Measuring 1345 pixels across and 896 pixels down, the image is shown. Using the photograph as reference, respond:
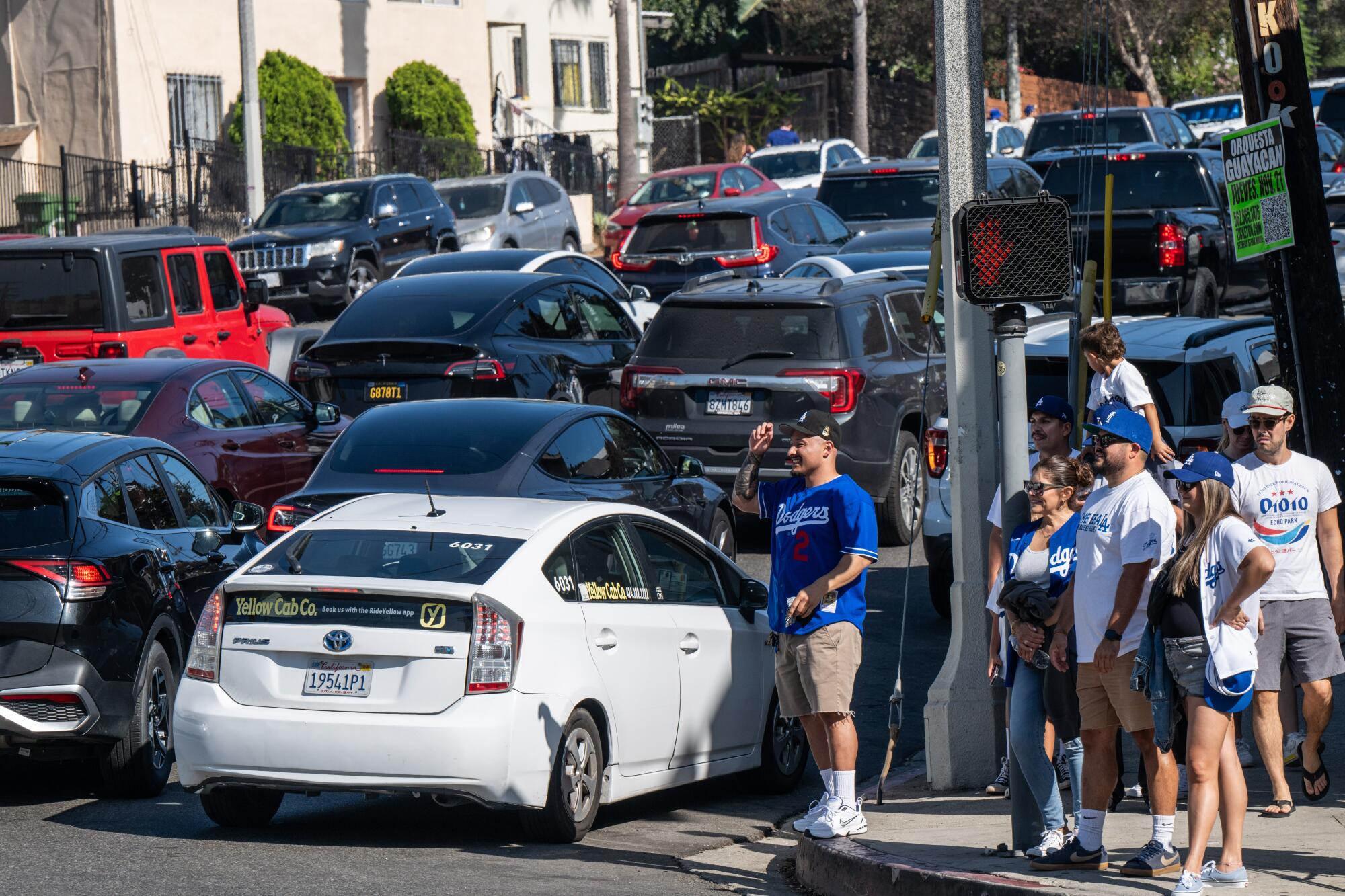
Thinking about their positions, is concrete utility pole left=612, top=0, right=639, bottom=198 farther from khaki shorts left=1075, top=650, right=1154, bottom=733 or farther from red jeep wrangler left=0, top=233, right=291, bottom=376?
khaki shorts left=1075, top=650, right=1154, bottom=733

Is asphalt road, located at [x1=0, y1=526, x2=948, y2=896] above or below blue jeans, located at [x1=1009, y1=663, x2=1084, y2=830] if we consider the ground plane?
below

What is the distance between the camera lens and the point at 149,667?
29.0 ft

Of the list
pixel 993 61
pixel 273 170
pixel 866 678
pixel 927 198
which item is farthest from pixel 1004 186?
pixel 993 61

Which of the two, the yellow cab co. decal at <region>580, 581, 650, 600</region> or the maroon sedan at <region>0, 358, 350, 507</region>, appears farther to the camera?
the maroon sedan at <region>0, 358, 350, 507</region>

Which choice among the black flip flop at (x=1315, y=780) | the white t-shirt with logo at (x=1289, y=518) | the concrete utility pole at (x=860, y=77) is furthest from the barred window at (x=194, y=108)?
the black flip flop at (x=1315, y=780)

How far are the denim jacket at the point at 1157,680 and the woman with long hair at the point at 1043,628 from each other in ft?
1.50

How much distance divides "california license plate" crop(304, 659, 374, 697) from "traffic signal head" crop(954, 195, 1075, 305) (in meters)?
2.78

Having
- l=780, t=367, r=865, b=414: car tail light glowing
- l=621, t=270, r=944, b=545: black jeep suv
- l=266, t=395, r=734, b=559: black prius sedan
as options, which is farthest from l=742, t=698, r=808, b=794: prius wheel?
l=780, t=367, r=865, b=414: car tail light glowing

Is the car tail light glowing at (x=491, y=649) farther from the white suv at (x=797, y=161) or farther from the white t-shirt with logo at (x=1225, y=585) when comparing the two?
the white suv at (x=797, y=161)

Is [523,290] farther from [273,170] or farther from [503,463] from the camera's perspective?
[273,170]

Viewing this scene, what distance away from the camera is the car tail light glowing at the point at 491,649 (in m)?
7.59

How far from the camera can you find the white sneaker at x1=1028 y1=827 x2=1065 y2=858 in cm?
716

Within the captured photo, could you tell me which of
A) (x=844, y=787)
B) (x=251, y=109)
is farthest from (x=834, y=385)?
(x=251, y=109)

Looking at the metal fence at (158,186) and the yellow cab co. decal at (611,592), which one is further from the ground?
the metal fence at (158,186)
